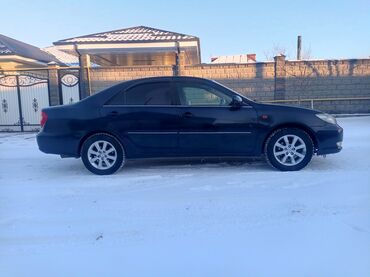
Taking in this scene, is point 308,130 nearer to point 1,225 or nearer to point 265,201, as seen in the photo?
point 265,201

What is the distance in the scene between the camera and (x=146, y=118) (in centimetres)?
483

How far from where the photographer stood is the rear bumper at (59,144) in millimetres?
4859

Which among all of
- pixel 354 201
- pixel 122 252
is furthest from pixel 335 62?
pixel 122 252

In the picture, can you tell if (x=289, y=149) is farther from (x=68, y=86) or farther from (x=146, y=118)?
(x=68, y=86)

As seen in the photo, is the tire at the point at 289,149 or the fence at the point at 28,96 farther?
the fence at the point at 28,96

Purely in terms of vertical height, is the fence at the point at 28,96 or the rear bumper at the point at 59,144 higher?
the fence at the point at 28,96

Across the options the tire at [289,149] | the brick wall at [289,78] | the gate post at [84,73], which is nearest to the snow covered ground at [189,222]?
the tire at [289,149]

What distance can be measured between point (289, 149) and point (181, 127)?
1.69 meters

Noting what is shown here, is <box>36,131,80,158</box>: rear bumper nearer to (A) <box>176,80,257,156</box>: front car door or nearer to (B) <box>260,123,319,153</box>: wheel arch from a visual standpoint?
(A) <box>176,80,257,156</box>: front car door

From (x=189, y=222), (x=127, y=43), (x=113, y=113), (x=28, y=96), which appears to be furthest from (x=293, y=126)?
(x=127, y=43)

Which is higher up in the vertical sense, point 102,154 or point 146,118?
point 146,118

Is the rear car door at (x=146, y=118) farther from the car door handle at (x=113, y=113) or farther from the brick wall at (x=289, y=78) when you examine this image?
the brick wall at (x=289, y=78)

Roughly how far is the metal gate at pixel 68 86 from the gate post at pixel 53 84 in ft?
0.45

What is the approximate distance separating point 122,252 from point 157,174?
2.29m
